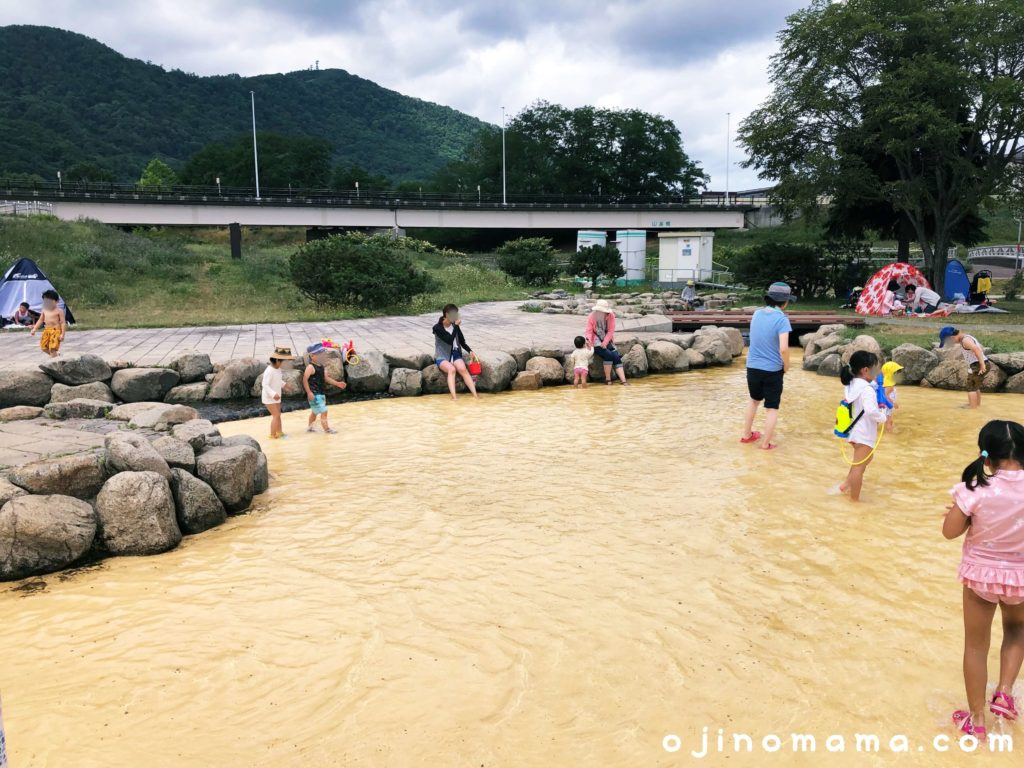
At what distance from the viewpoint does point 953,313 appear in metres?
21.1

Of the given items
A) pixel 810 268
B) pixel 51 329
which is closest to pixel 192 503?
pixel 51 329

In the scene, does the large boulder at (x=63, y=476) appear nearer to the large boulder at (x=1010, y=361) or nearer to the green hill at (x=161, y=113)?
the large boulder at (x=1010, y=361)

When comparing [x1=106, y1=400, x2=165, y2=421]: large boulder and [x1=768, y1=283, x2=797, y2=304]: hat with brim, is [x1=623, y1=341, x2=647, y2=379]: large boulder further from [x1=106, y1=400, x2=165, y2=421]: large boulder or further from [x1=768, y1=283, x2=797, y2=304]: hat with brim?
[x1=106, y1=400, x2=165, y2=421]: large boulder

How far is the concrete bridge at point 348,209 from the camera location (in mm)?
42938

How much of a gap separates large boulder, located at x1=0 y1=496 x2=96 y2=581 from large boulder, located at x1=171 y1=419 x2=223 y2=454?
1.36 m

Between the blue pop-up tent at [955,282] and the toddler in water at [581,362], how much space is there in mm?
16834

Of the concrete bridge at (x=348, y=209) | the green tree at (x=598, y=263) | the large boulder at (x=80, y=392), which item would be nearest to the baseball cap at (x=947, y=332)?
the large boulder at (x=80, y=392)

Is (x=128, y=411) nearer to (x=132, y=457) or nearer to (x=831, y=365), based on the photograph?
(x=132, y=457)

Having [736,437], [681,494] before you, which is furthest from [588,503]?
[736,437]

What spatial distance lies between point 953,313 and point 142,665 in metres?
22.8

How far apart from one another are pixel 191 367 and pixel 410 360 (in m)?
3.40

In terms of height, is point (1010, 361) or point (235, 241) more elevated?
point (235, 241)

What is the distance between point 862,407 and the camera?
6.36 m

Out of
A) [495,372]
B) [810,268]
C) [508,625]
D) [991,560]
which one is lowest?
[508,625]
